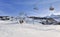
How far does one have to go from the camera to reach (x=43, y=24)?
3.47m

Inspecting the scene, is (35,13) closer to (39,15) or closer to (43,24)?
(39,15)

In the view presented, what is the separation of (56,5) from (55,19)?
0.40 metres

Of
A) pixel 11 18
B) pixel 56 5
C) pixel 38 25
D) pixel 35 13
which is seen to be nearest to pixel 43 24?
pixel 38 25

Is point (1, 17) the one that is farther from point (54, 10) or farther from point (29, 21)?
point (54, 10)

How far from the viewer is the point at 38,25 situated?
3363 mm

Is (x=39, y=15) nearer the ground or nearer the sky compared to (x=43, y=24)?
nearer the sky

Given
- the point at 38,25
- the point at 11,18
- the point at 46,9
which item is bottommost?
the point at 38,25

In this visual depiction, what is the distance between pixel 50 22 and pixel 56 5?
0.52 meters

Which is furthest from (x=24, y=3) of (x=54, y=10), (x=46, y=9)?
(x=54, y=10)

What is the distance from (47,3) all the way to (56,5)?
0.27 m

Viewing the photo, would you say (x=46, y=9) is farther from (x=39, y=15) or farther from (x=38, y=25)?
(x=38, y=25)

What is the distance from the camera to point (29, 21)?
343 cm

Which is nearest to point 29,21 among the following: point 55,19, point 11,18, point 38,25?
point 38,25

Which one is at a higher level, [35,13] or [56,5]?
[56,5]
